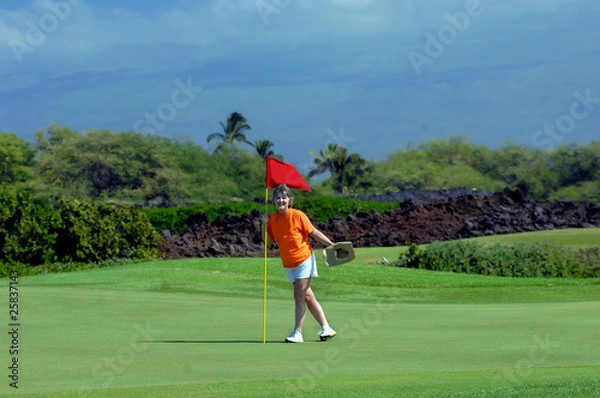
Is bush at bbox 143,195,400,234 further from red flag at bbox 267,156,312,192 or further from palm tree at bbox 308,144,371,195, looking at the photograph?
palm tree at bbox 308,144,371,195

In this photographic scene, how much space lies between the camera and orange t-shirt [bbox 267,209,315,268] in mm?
10828

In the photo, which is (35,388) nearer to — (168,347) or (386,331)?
(168,347)

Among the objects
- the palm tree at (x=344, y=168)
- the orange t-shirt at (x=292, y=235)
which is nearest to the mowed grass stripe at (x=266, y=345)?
the orange t-shirt at (x=292, y=235)

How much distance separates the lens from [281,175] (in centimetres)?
1116

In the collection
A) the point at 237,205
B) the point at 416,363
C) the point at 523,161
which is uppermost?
the point at 523,161

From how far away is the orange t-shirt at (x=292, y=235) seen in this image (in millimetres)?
10828

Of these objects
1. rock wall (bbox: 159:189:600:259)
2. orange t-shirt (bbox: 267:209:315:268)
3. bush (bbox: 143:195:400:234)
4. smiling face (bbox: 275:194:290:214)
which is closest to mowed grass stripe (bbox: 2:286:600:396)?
orange t-shirt (bbox: 267:209:315:268)

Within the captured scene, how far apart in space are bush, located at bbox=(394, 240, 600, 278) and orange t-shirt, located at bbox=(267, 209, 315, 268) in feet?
50.4

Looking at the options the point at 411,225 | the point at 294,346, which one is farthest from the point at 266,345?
the point at 411,225

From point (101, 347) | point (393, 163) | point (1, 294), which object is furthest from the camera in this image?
point (393, 163)

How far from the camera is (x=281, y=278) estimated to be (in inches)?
870

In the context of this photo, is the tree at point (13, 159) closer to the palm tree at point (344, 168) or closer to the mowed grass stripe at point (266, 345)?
the palm tree at point (344, 168)

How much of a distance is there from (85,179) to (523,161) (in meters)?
37.0

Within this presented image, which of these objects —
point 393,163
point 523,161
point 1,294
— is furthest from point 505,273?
point 393,163
